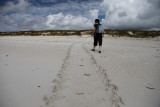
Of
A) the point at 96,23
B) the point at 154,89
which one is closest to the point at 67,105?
the point at 154,89

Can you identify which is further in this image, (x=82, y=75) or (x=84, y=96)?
(x=82, y=75)

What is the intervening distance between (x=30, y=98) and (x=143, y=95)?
2.29m

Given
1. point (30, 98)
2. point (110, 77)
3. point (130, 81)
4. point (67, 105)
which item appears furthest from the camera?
point (110, 77)

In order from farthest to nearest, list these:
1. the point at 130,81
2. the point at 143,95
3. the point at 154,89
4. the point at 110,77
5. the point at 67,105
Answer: the point at 110,77
the point at 130,81
the point at 154,89
the point at 143,95
the point at 67,105

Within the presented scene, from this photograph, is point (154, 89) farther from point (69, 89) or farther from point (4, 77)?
point (4, 77)

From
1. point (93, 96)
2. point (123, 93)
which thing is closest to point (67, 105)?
point (93, 96)

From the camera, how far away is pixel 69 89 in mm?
A: 2621

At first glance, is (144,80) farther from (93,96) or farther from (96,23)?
(96,23)

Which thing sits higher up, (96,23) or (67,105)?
(96,23)

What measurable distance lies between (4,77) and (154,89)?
12.4ft

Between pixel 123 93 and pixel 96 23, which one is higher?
pixel 96 23

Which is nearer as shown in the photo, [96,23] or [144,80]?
[144,80]

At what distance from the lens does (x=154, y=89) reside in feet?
9.01

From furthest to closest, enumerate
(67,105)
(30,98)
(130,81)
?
(130,81)
(30,98)
(67,105)
